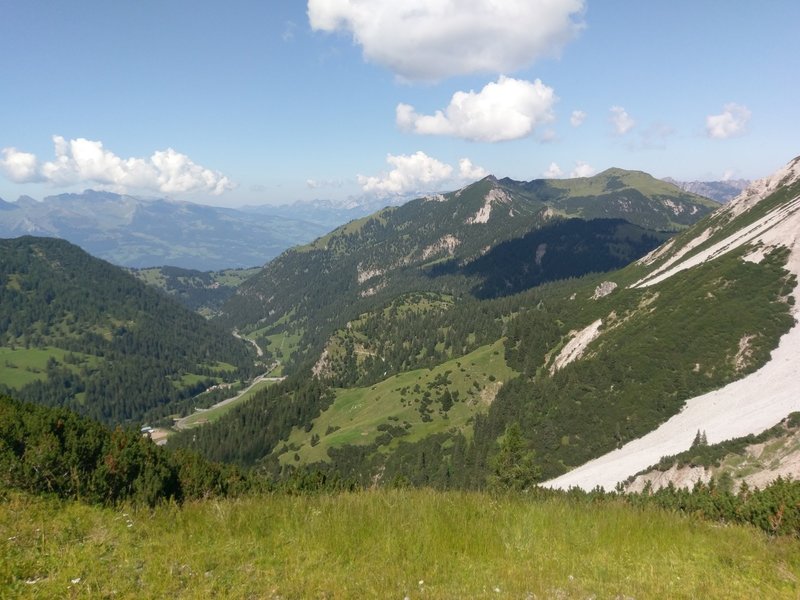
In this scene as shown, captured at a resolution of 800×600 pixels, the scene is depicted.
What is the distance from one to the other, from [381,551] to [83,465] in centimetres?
1008

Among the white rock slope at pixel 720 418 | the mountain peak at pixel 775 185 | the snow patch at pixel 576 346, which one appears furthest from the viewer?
→ the mountain peak at pixel 775 185

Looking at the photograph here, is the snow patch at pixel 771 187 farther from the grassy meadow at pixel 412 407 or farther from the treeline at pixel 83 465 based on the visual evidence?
the treeline at pixel 83 465

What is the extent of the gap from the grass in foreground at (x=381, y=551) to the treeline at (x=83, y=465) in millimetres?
850

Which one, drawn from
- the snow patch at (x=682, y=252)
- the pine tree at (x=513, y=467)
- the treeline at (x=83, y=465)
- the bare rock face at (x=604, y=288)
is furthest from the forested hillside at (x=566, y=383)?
the treeline at (x=83, y=465)

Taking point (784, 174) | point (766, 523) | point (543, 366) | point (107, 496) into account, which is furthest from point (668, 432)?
point (784, 174)

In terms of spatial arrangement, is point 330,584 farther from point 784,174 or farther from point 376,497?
point 784,174

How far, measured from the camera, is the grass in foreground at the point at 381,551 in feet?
25.8

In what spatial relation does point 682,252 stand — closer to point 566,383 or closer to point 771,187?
point 771,187

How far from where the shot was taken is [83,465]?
1310 cm

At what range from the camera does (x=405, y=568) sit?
8750 millimetres

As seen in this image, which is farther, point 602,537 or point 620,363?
point 620,363

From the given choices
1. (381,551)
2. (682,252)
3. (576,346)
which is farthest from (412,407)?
(381,551)

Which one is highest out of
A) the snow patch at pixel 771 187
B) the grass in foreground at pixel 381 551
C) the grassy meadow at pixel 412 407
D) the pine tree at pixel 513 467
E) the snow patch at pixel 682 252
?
the snow patch at pixel 771 187

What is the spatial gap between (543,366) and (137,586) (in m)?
139
